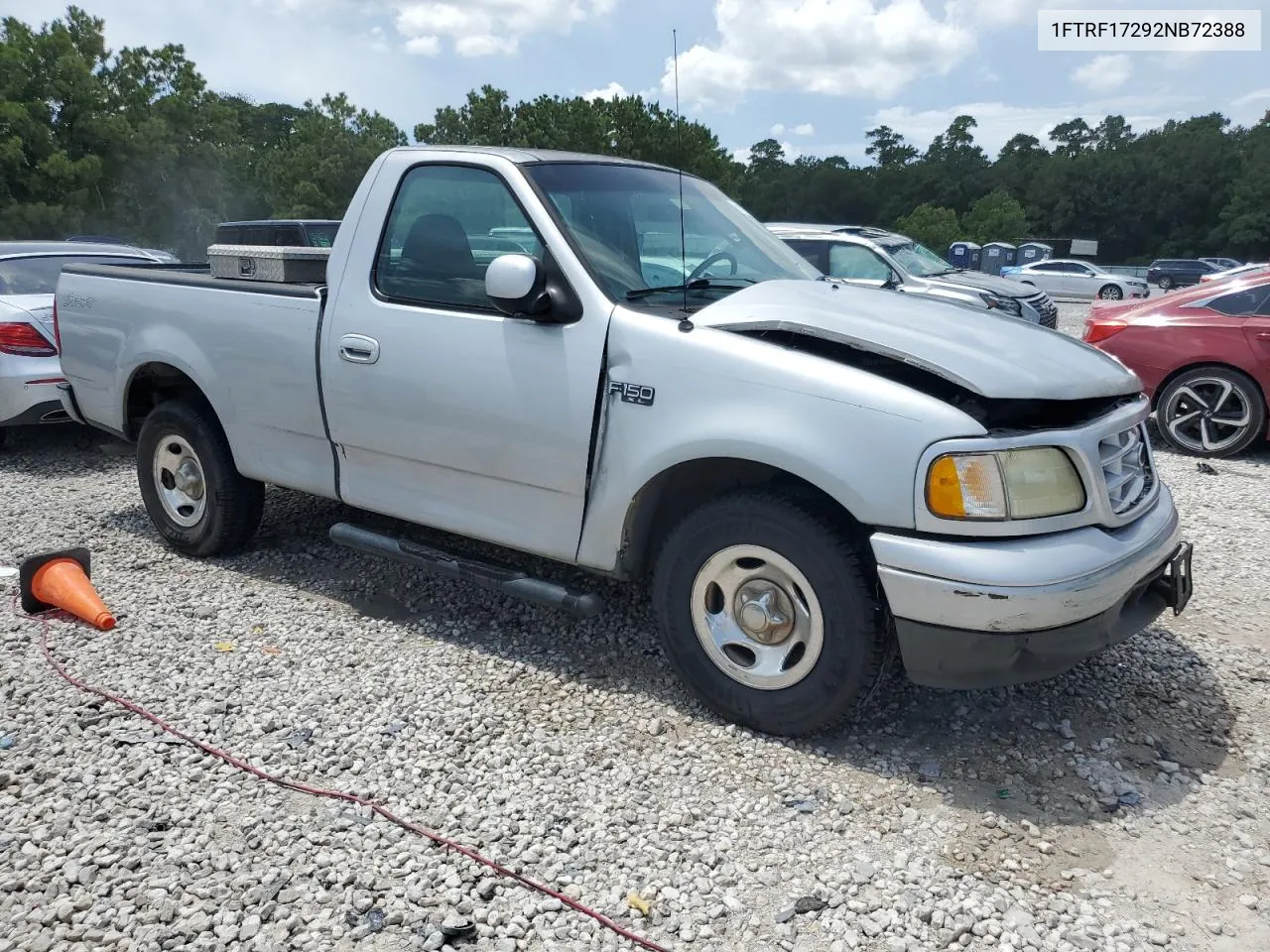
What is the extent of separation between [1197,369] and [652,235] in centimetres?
602

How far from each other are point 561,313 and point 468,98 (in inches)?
1830

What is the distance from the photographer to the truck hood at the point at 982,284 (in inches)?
511

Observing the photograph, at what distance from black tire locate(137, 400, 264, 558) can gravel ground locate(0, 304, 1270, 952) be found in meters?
0.54

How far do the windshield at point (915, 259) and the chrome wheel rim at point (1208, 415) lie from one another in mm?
5000

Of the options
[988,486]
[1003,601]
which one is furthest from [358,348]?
[1003,601]

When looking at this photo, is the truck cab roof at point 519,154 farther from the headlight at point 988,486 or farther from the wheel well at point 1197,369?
the wheel well at point 1197,369

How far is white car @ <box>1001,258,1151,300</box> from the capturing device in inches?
1316

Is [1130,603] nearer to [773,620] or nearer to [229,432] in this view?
[773,620]

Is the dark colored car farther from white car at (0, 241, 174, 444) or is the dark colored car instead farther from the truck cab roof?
the truck cab roof

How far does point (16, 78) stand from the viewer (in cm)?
2830

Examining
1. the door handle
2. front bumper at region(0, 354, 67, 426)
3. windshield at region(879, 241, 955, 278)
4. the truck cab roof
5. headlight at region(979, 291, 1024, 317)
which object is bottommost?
front bumper at region(0, 354, 67, 426)

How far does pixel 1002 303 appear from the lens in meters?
12.8

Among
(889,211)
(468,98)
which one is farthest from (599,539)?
(889,211)

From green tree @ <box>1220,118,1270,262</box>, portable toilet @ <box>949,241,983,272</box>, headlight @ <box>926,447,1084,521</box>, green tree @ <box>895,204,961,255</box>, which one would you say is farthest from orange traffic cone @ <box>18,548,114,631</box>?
green tree @ <box>1220,118,1270,262</box>
